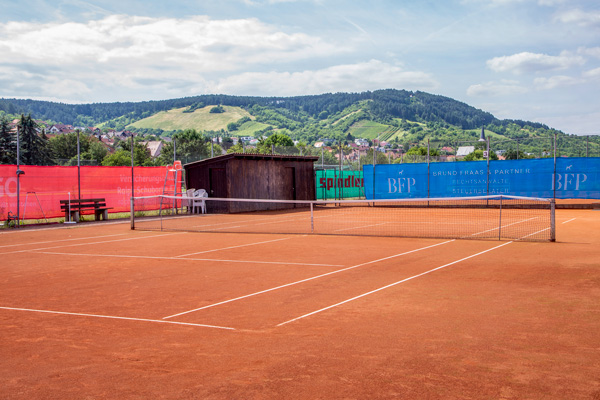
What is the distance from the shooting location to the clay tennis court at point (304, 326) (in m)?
4.57

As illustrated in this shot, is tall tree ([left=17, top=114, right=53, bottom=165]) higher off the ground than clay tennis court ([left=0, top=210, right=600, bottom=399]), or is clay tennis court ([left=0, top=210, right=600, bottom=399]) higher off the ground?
tall tree ([left=17, top=114, right=53, bottom=165])

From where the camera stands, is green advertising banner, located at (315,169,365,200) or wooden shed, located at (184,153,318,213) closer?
wooden shed, located at (184,153,318,213)

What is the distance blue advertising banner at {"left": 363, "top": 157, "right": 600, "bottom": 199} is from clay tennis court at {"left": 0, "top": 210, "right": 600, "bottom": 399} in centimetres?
1645

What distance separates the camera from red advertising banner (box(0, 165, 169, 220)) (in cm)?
2075

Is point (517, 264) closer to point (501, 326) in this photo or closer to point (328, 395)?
point (501, 326)

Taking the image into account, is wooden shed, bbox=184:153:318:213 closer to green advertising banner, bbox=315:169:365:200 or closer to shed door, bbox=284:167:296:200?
shed door, bbox=284:167:296:200

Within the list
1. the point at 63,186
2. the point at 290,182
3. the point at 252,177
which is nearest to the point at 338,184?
the point at 290,182

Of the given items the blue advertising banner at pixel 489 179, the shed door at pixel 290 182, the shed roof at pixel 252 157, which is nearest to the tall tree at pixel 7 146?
the shed roof at pixel 252 157

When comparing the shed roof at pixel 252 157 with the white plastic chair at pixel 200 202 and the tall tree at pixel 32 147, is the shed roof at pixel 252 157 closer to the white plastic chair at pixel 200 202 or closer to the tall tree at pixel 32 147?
the white plastic chair at pixel 200 202

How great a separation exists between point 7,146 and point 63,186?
40.1 m

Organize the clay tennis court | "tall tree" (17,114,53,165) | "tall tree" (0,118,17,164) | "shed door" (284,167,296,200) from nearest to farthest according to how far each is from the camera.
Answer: the clay tennis court, "shed door" (284,167,296,200), "tall tree" (0,118,17,164), "tall tree" (17,114,53,165)

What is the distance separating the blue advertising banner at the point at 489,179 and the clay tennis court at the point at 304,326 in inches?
648

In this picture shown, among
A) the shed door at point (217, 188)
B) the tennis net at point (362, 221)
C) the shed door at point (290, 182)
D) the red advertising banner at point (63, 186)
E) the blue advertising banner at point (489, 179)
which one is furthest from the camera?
the shed door at point (290, 182)

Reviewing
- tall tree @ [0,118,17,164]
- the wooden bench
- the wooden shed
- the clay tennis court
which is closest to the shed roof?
the wooden shed
